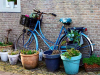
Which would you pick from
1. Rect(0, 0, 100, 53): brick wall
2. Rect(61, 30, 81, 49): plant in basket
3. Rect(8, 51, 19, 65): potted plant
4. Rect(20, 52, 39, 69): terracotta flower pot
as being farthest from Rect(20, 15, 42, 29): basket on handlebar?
Rect(61, 30, 81, 49): plant in basket

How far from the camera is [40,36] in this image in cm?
514

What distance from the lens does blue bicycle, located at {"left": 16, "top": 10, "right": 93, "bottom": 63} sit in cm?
472

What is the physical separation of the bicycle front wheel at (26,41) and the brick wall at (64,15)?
243 mm

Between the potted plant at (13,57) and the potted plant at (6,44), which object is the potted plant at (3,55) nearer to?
the potted plant at (6,44)

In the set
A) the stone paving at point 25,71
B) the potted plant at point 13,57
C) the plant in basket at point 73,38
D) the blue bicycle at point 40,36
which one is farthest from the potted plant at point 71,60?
the potted plant at point 13,57

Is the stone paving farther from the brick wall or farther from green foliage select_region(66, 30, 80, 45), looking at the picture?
the brick wall

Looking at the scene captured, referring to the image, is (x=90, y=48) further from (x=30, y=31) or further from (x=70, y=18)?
(x=30, y=31)

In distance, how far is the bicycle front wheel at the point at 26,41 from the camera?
541 centimetres

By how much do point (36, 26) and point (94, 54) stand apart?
84.4 inches

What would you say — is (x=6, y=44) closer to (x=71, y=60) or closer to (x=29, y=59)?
(x=29, y=59)

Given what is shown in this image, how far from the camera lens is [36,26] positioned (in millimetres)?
5172

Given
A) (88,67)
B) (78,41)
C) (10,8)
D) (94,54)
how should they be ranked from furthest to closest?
(10,8)
(94,54)
(78,41)
(88,67)

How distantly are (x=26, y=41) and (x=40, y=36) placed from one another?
0.79 metres

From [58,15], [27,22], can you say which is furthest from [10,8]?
[58,15]
